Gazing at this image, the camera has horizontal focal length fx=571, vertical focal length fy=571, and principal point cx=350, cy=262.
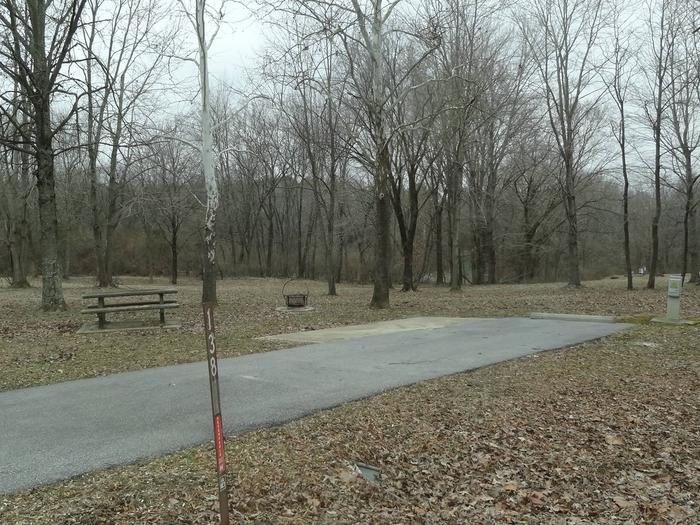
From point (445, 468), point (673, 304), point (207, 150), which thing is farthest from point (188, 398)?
point (673, 304)

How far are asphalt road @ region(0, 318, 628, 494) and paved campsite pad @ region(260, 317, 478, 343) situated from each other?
66 centimetres

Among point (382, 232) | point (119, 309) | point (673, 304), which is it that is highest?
point (382, 232)

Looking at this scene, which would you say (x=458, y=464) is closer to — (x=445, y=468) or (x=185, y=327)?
(x=445, y=468)

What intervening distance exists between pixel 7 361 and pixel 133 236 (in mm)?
40646

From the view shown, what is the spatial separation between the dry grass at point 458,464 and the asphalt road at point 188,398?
31 centimetres

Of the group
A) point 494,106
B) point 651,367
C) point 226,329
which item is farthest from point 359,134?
point 651,367

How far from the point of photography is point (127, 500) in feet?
11.9

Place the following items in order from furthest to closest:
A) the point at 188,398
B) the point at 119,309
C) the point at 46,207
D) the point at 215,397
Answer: the point at 46,207 < the point at 119,309 < the point at 188,398 < the point at 215,397

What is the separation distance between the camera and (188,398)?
6152 millimetres

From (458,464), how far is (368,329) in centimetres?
728

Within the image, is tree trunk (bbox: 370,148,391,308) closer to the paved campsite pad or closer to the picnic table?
the paved campsite pad

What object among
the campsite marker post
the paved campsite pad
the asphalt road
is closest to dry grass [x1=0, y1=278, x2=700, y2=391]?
the paved campsite pad

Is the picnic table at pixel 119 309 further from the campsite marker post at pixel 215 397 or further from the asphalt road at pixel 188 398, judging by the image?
the campsite marker post at pixel 215 397

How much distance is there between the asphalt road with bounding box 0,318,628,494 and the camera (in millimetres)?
4504
